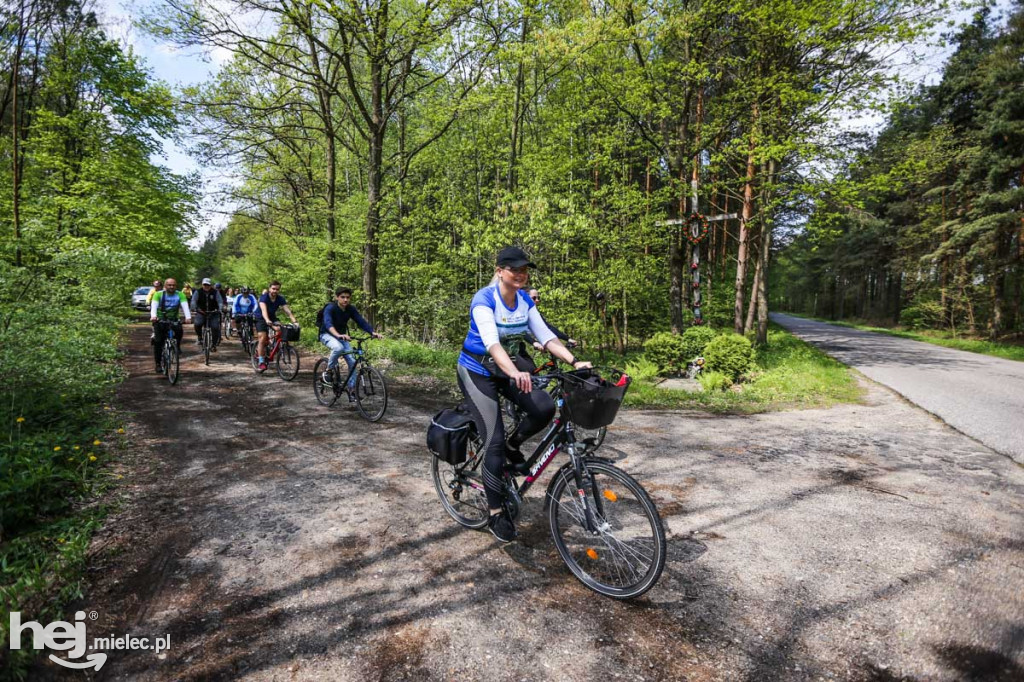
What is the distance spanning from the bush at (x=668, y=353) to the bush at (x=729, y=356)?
75 cm

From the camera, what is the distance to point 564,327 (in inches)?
589

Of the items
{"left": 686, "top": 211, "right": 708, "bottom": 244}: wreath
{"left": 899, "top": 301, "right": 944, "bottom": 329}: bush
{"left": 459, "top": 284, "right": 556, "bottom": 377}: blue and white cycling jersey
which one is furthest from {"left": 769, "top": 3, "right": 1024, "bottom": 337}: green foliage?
{"left": 459, "top": 284, "right": 556, "bottom": 377}: blue and white cycling jersey

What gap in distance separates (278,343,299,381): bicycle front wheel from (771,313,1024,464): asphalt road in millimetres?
12828

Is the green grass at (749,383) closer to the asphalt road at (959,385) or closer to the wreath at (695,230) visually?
the asphalt road at (959,385)

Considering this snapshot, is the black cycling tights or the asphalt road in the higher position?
the black cycling tights

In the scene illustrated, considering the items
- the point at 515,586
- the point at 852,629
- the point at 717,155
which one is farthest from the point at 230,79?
the point at 852,629

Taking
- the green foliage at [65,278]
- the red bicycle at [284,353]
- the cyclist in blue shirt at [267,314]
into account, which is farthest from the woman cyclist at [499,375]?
the red bicycle at [284,353]

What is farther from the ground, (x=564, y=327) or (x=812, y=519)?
(x=564, y=327)

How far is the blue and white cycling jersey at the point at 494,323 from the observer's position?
336 cm

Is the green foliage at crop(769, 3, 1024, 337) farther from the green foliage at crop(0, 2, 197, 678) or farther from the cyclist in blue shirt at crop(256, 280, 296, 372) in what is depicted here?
the green foliage at crop(0, 2, 197, 678)

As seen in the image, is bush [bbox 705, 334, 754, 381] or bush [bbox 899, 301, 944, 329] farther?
bush [bbox 899, 301, 944, 329]

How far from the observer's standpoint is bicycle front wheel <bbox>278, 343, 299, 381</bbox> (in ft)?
34.5

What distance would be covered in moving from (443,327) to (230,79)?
1501 cm

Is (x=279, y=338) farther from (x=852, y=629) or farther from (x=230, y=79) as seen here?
(x=230, y=79)
